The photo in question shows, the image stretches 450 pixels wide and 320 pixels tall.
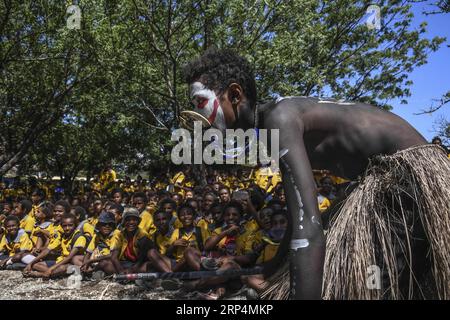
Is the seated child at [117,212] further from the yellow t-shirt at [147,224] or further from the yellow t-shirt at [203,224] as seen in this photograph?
the yellow t-shirt at [203,224]

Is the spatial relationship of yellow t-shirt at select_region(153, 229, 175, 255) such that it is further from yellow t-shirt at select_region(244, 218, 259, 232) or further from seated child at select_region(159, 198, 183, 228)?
yellow t-shirt at select_region(244, 218, 259, 232)

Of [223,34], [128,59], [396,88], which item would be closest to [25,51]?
[128,59]

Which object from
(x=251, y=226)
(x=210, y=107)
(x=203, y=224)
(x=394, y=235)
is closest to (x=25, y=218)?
(x=203, y=224)

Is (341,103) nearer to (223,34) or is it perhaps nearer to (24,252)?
(24,252)

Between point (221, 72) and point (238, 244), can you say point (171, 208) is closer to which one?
point (238, 244)

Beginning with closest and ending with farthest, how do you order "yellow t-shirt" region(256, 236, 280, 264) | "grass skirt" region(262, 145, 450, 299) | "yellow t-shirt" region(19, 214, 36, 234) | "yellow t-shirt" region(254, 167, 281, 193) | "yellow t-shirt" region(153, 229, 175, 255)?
"grass skirt" region(262, 145, 450, 299)
"yellow t-shirt" region(256, 236, 280, 264)
"yellow t-shirt" region(153, 229, 175, 255)
"yellow t-shirt" region(19, 214, 36, 234)
"yellow t-shirt" region(254, 167, 281, 193)

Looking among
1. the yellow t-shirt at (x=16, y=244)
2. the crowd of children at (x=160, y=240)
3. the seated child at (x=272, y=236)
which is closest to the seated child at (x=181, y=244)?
the crowd of children at (x=160, y=240)

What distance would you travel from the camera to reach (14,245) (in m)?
6.28

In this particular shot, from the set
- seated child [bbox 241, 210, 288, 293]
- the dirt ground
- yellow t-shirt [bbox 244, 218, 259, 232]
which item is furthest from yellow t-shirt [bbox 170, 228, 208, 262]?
seated child [bbox 241, 210, 288, 293]

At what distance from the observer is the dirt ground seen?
3.92 metres

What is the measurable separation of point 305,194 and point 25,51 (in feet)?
30.6

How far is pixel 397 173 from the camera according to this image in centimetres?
165

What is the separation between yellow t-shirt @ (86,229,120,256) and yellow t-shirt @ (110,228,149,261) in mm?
70

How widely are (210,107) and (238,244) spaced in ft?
10.9
